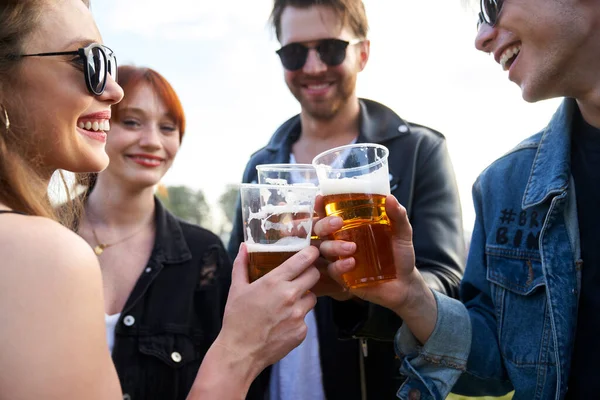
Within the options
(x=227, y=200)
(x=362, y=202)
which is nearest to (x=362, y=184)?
(x=362, y=202)

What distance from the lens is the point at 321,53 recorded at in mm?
3594

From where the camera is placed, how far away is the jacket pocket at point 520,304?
2.27m

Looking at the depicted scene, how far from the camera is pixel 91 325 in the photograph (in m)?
1.36

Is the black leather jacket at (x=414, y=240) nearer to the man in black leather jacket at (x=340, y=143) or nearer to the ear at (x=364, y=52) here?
the man in black leather jacket at (x=340, y=143)

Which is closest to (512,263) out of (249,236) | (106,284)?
(249,236)

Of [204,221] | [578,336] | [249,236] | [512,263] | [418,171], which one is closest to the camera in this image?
[249,236]

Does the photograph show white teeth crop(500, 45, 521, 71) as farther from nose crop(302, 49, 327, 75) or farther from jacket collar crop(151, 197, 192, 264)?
jacket collar crop(151, 197, 192, 264)

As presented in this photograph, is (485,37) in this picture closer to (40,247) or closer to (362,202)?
(362,202)

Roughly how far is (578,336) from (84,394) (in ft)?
6.26

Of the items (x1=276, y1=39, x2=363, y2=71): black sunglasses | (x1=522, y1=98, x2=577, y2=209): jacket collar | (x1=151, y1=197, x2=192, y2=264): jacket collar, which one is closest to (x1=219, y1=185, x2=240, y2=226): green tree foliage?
(x1=151, y1=197, x2=192, y2=264): jacket collar

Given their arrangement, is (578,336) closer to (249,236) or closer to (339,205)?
(339,205)

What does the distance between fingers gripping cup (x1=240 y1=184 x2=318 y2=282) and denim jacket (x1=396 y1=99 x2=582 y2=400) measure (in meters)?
0.82

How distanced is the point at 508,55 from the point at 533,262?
956 millimetres

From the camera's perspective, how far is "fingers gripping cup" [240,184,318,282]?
6.18ft
